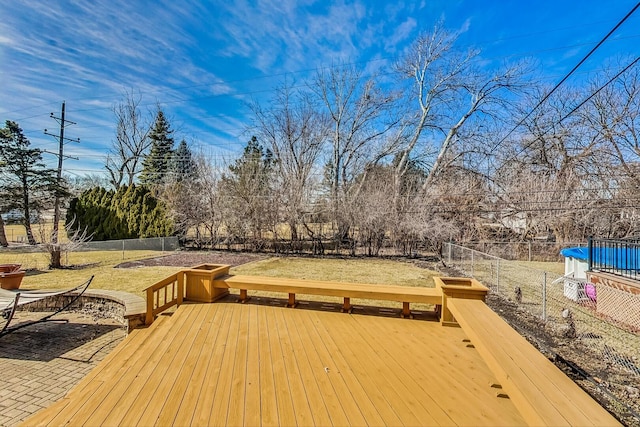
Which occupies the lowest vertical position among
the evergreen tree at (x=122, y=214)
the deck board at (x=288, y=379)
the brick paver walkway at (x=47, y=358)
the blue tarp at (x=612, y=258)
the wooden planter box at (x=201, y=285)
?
the brick paver walkway at (x=47, y=358)

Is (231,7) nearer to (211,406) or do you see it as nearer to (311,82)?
(311,82)

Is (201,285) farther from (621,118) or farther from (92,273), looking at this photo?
(621,118)

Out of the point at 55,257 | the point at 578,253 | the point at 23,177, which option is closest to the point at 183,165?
the point at 23,177

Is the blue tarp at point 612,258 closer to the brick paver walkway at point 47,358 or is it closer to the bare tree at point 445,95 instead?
the bare tree at point 445,95

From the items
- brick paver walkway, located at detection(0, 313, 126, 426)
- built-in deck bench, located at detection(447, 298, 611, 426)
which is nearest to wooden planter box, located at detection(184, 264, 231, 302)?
brick paver walkway, located at detection(0, 313, 126, 426)

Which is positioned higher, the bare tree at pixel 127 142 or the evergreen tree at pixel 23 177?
the bare tree at pixel 127 142

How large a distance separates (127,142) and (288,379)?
25.1 metres

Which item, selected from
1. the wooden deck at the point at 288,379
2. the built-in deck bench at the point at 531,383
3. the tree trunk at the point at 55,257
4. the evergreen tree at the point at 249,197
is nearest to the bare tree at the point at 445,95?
the evergreen tree at the point at 249,197

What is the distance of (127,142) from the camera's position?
22.3m

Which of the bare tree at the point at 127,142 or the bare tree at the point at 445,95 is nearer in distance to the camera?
the bare tree at the point at 445,95

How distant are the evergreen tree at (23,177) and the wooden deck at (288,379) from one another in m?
16.7

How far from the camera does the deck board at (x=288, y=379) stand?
1.88m

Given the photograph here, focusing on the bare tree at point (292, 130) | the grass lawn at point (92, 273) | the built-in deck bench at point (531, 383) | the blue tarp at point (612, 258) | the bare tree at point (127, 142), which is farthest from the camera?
the bare tree at point (127, 142)

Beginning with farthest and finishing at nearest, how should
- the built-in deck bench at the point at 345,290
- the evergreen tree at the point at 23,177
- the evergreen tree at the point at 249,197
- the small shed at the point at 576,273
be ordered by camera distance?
the evergreen tree at the point at 23,177, the evergreen tree at the point at 249,197, the small shed at the point at 576,273, the built-in deck bench at the point at 345,290
